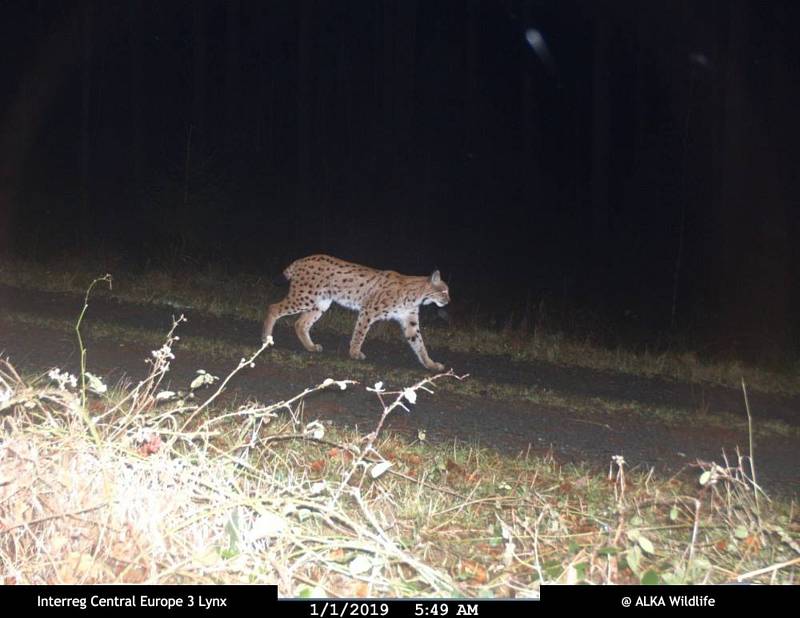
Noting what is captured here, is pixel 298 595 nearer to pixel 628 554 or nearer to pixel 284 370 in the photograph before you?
pixel 628 554

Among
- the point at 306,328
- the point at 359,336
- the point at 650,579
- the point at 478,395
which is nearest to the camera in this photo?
the point at 650,579

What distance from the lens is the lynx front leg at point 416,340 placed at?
1152 cm

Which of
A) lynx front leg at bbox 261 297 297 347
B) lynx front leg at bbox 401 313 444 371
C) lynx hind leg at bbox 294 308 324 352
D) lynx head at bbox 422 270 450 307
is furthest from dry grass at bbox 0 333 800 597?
lynx head at bbox 422 270 450 307

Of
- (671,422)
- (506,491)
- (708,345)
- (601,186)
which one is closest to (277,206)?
(601,186)

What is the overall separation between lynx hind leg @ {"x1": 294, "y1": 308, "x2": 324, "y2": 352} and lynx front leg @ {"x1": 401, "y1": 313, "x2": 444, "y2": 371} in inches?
41.6

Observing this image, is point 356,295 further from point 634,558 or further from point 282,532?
point 634,558

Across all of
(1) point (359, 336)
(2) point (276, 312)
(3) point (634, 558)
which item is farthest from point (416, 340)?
(3) point (634, 558)

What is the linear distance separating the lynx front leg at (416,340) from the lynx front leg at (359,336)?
461 millimetres

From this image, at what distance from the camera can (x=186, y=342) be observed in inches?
421

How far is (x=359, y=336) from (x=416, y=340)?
681 mm

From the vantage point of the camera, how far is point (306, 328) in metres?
12.1

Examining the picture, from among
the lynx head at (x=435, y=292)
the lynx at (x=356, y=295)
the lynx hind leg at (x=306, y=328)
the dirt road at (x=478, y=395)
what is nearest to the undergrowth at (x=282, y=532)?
the dirt road at (x=478, y=395)

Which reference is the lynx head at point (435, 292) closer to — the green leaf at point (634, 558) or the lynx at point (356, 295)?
the lynx at point (356, 295)

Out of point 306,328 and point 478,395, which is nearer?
point 478,395
